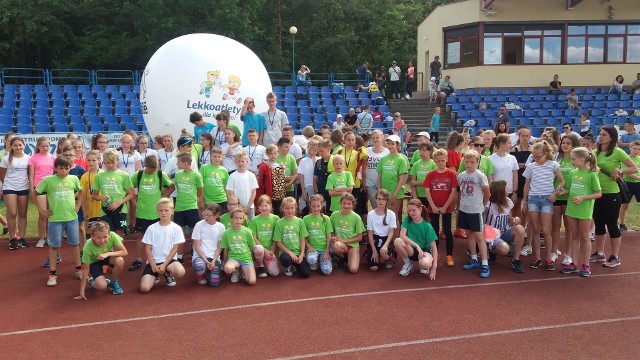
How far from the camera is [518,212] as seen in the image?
29.2ft

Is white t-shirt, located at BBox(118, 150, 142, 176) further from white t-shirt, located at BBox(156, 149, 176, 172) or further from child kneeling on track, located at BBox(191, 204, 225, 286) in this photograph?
child kneeling on track, located at BBox(191, 204, 225, 286)

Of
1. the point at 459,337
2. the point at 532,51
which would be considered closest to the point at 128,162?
the point at 459,337

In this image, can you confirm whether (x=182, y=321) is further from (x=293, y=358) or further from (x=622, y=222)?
(x=622, y=222)

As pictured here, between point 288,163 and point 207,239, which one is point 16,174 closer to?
point 207,239

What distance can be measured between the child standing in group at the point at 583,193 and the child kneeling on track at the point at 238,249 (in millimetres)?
4134

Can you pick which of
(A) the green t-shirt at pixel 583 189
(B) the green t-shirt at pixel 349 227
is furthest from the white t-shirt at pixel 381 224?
(A) the green t-shirt at pixel 583 189

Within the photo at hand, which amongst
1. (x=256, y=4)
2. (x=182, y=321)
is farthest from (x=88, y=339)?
(x=256, y=4)

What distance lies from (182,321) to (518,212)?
553cm

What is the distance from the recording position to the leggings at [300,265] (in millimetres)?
7504

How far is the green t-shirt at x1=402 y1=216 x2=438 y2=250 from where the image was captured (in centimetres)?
757

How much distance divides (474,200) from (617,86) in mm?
20065

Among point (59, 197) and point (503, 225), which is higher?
point (59, 197)

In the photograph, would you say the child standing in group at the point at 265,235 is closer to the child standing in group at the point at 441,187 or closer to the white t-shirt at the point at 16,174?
the child standing in group at the point at 441,187

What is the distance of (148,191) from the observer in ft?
25.6
